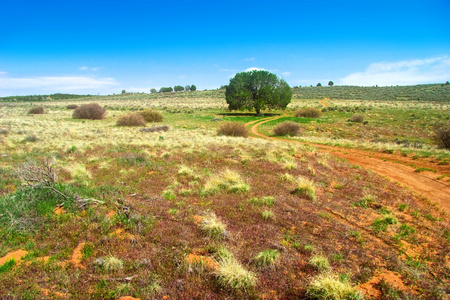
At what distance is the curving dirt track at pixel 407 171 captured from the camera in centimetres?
880

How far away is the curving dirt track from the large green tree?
29.5 meters

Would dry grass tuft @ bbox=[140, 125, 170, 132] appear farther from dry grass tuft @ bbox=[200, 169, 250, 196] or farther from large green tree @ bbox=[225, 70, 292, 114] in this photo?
large green tree @ bbox=[225, 70, 292, 114]

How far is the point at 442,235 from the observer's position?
589 cm

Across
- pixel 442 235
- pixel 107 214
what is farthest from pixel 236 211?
pixel 442 235

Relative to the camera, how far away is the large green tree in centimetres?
4406

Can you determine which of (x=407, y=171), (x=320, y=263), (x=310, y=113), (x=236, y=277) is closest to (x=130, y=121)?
(x=407, y=171)

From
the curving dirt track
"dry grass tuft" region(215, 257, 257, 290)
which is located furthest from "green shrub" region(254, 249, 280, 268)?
the curving dirt track

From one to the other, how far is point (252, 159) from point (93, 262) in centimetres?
903

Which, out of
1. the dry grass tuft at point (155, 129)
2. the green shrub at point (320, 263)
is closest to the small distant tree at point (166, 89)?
the dry grass tuft at point (155, 129)

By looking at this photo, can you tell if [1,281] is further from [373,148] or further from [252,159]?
[373,148]

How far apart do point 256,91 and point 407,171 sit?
3617cm

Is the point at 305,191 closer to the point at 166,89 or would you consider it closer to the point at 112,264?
the point at 112,264

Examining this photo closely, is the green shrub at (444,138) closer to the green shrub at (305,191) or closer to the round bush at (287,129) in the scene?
the round bush at (287,129)

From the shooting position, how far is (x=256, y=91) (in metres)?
45.3
